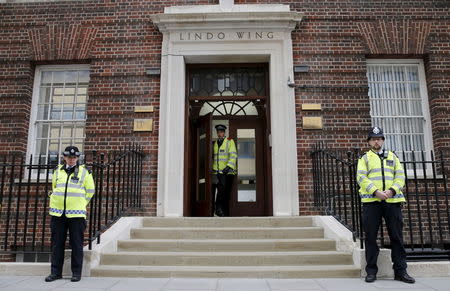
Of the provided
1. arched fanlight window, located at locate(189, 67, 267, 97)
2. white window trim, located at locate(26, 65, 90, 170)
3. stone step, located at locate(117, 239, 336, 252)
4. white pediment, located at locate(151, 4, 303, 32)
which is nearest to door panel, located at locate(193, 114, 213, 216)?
arched fanlight window, located at locate(189, 67, 267, 97)

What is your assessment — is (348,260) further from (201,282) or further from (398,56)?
(398,56)

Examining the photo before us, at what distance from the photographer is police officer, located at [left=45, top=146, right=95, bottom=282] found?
5.10 metres

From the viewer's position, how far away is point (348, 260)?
18.1 feet

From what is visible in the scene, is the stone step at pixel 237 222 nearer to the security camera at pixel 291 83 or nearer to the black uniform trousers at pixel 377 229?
the black uniform trousers at pixel 377 229

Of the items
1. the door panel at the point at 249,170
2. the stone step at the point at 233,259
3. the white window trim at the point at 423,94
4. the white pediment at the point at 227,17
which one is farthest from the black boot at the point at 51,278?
the white window trim at the point at 423,94

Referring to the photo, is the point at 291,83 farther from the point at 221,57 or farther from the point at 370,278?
the point at 370,278

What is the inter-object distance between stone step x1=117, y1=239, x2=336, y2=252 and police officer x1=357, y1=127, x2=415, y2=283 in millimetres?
984

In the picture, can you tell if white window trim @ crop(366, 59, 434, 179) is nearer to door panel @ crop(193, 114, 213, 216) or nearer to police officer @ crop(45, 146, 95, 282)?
door panel @ crop(193, 114, 213, 216)

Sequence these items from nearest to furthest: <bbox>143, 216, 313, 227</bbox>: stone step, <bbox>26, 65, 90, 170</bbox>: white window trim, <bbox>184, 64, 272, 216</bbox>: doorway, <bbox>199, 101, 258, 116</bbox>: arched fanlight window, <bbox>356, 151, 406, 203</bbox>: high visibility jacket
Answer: <bbox>356, 151, 406, 203</bbox>: high visibility jacket
<bbox>143, 216, 313, 227</bbox>: stone step
<bbox>26, 65, 90, 170</bbox>: white window trim
<bbox>184, 64, 272, 216</bbox>: doorway
<bbox>199, 101, 258, 116</bbox>: arched fanlight window

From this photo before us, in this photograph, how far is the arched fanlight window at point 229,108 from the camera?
9.04m

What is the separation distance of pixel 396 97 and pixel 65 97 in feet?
23.3

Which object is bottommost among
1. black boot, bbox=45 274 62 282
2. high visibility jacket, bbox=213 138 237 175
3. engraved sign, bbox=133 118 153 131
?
black boot, bbox=45 274 62 282

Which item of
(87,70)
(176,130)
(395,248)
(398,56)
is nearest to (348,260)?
(395,248)

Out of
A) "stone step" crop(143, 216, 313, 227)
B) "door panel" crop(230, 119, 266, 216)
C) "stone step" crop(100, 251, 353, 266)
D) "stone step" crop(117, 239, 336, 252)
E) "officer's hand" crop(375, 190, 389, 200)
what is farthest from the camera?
"door panel" crop(230, 119, 266, 216)
